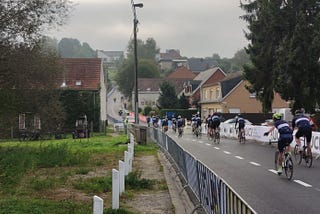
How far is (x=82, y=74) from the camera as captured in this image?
65.9 meters

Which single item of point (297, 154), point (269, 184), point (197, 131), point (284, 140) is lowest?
point (269, 184)

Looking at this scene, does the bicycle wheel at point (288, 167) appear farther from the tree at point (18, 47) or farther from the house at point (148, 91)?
the house at point (148, 91)

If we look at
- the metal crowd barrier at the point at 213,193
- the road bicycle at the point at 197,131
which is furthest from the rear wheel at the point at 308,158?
the road bicycle at the point at 197,131

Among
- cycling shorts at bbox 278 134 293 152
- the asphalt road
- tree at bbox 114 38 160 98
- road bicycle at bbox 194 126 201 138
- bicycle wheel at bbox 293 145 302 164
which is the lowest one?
the asphalt road

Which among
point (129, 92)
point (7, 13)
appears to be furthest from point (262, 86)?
point (129, 92)

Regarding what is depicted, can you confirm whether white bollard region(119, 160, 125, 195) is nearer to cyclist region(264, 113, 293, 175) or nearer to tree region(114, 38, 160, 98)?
cyclist region(264, 113, 293, 175)

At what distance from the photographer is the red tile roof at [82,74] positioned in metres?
63.6

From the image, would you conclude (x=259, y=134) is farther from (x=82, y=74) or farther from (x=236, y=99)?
(x=236, y=99)

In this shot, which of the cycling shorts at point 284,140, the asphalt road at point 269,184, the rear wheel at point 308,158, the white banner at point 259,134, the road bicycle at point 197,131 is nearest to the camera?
the asphalt road at point 269,184

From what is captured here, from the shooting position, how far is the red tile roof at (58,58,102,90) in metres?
63.6

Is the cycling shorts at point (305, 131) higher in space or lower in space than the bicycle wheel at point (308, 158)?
higher

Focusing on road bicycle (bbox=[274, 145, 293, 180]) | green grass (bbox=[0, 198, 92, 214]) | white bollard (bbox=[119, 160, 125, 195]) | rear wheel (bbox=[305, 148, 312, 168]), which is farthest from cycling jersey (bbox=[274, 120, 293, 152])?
green grass (bbox=[0, 198, 92, 214])

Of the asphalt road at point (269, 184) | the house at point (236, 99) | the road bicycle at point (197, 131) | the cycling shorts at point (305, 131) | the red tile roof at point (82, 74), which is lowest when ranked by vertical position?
the asphalt road at point (269, 184)

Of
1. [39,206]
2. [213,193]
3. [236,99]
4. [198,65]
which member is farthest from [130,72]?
[213,193]
